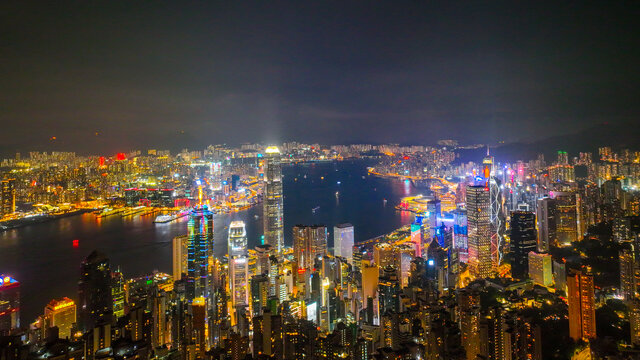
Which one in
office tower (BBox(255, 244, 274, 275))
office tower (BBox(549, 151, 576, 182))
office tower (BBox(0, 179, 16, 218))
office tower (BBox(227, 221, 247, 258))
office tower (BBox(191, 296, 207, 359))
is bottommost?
office tower (BBox(191, 296, 207, 359))

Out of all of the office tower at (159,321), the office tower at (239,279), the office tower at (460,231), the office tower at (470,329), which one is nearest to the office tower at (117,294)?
the office tower at (159,321)

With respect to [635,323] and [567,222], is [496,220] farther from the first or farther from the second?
[635,323]

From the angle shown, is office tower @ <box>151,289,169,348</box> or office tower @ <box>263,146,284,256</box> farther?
office tower @ <box>263,146,284,256</box>

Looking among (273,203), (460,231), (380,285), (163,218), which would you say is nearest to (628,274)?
(380,285)

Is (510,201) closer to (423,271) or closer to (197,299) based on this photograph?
(423,271)

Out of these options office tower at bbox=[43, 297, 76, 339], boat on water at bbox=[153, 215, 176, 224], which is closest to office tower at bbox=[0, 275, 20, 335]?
office tower at bbox=[43, 297, 76, 339]

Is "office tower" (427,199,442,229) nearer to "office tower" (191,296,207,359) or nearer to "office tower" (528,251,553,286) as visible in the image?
"office tower" (528,251,553,286)
